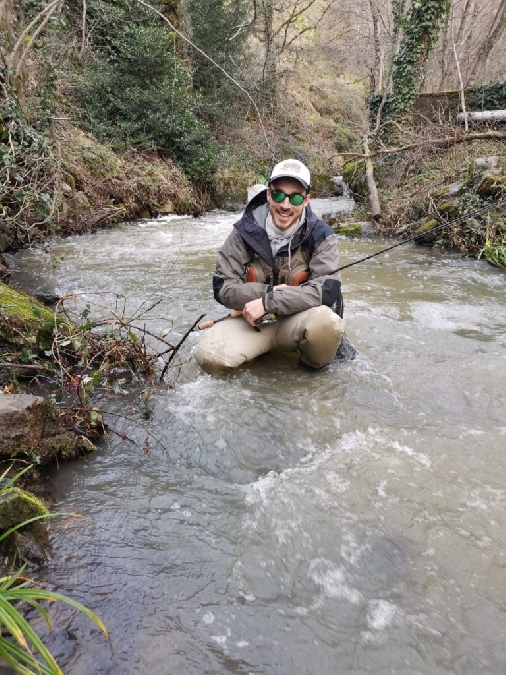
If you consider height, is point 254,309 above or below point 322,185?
below

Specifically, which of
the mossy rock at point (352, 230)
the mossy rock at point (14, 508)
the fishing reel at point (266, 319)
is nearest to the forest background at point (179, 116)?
the mossy rock at point (352, 230)

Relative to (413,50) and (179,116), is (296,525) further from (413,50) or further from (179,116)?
(413,50)

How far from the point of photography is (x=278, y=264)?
13.1ft

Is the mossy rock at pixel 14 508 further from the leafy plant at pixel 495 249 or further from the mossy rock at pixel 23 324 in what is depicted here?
the leafy plant at pixel 495 249

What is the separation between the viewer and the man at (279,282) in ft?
12.3

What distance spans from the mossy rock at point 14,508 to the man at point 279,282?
2014 mm

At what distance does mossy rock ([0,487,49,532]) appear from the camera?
2025 millimetres

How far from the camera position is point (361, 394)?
3871mm

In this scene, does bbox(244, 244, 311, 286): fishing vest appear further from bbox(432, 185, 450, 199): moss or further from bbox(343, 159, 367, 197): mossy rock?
bbox(343, 159, 367, 197): mossy rock

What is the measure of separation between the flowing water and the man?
0.31 meters

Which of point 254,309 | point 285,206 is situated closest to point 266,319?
point 254,309

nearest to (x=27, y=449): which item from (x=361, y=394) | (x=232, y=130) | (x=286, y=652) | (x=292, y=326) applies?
(x=286, y=652)

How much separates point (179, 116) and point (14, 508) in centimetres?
1462

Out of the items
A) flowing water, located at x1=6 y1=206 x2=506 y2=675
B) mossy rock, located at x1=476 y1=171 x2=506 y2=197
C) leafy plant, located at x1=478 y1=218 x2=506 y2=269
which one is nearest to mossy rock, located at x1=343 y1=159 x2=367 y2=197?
mossy rock, located at x1=476 y1=171 x2=506 y2=197
